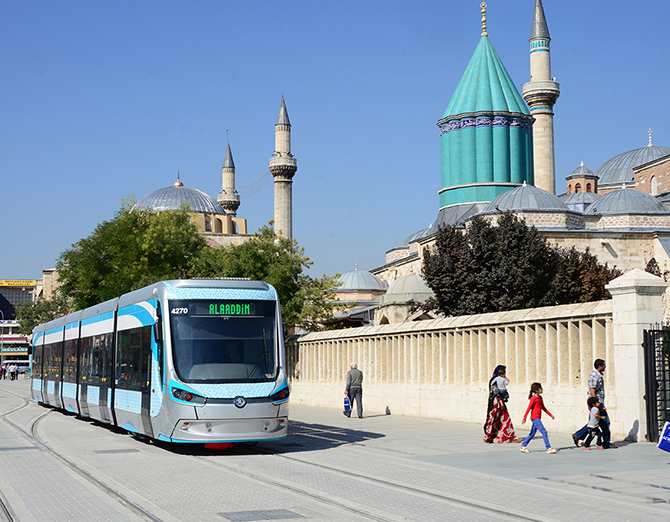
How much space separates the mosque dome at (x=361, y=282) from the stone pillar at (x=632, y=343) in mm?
52878

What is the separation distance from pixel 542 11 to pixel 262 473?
47.5m

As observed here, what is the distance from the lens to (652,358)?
1329cm

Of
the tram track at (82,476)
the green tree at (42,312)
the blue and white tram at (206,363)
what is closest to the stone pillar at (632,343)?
the blue and white tram at (206,363)

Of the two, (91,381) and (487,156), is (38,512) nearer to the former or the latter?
(91,381)

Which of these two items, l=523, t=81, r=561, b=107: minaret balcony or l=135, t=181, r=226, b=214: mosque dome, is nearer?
l=523, t=81, r=561, b=107: minaret balcony

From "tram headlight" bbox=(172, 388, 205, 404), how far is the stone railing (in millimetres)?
6772

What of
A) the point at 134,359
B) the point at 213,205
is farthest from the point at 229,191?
the point at 134,359

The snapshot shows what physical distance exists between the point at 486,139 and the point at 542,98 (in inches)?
168

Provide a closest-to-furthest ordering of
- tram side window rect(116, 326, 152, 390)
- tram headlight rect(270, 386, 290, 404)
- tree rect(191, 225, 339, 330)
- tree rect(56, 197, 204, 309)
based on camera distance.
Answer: tram headlight rect(270, 386, 290, 404), tram side window rect(116, 326, 152, 390), tree rect(191, 225, 339, 330), tree rect(56, 197, 204, 309)

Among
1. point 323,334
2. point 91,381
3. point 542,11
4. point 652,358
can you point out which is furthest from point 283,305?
point 542,11

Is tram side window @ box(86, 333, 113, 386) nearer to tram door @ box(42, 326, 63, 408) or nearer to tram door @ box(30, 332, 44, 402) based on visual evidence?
tram door @ box(42, 326, 63, 408)

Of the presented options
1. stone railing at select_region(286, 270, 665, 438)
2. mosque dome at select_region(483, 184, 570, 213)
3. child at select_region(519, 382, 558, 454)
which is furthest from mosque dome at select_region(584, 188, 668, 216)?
child at select_region(519, 382, 558, 454)

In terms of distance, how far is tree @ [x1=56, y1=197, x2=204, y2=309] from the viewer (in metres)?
41.6

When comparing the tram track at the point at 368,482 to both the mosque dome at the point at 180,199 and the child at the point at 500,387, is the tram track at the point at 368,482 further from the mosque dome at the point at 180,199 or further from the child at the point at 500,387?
the mosque dome at the point at 180,199
